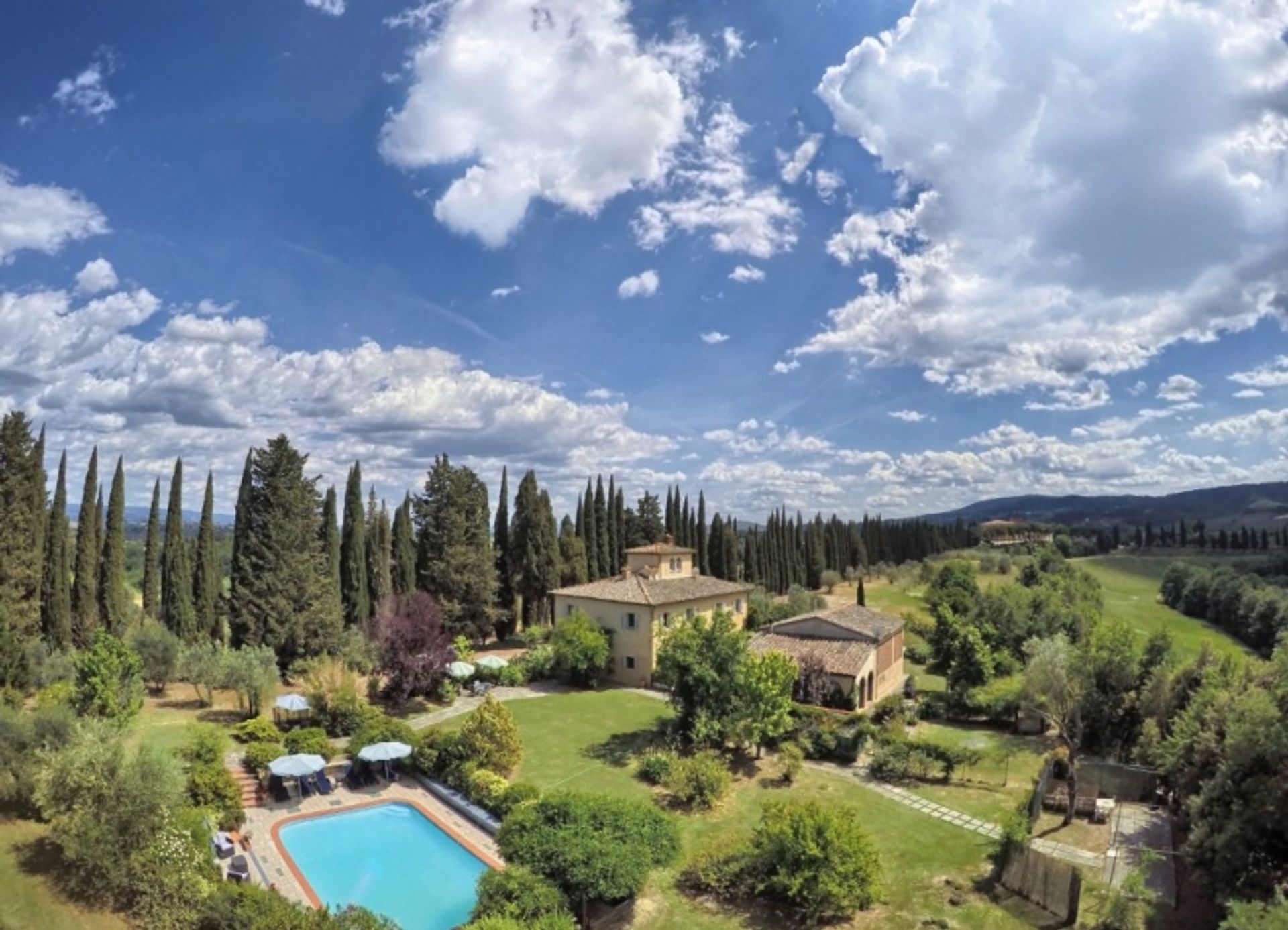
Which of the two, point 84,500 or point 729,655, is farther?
point 84,500

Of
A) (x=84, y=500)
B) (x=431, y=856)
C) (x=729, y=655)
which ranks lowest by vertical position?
(x=431, y=856)

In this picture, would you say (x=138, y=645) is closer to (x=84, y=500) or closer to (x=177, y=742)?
(x=177, y=742)

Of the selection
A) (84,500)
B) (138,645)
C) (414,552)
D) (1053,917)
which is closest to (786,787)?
(1053,917)

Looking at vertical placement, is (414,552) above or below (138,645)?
above

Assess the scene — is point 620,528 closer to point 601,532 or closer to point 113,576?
point 601,532

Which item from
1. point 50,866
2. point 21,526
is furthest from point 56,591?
point 50,866

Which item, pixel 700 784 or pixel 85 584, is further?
pixel 85 584
